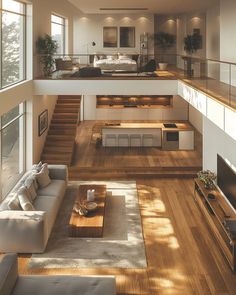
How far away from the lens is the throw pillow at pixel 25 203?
9.57 meters

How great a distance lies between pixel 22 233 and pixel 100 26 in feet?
59.8

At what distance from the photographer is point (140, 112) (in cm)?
2180

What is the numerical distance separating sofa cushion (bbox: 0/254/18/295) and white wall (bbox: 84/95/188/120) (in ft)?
51.4

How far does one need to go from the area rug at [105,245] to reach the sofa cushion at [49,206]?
0.25 meters

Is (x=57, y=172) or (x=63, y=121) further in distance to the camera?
(x=63, y=121)

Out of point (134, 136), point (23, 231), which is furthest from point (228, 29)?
point (23, 231)

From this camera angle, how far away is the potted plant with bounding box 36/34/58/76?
1501 centimetres

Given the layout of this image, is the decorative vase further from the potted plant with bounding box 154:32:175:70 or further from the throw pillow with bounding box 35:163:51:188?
the potted plant with bounding box 154:32:175:70

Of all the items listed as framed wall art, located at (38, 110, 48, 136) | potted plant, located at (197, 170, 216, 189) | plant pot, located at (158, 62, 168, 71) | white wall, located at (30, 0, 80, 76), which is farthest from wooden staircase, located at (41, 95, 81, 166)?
potted plant, located at (197, 170, 216, 189)

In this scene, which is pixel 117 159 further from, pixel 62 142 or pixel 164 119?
Answer: pixel 164 119

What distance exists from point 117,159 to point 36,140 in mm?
3254

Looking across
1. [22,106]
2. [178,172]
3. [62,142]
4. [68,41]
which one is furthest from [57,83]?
[68,41]

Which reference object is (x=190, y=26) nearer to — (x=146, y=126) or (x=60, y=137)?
(x=146, y=126)

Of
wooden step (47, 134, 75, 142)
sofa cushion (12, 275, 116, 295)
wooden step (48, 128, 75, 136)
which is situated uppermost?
wooden step (48, 128, 75, 136)
